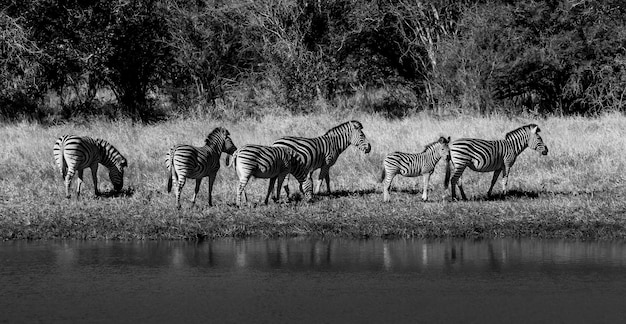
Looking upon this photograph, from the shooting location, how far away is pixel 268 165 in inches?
573

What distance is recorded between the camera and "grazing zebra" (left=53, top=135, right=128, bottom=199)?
50.9ft

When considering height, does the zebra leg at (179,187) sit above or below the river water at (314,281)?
above

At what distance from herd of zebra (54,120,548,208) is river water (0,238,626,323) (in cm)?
210

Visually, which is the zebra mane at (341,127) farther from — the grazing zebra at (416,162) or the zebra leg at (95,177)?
the zebra leg at (95,177)

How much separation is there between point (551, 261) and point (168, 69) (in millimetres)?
21876

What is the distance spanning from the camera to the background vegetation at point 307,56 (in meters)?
26.8

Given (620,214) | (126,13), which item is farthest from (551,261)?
(126,13)

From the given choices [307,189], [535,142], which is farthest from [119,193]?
[535,142]

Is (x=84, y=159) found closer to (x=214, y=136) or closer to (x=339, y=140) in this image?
(x=214, y=136)

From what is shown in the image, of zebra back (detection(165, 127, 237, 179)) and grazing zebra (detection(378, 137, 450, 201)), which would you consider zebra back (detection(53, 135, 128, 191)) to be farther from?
grazing zebra (detection(378, 137, 450, 201))

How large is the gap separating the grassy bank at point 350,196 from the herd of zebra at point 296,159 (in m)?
0.39

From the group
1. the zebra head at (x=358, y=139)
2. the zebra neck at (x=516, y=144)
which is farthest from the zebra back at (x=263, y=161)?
the zebra neck at (x=516, y=144)

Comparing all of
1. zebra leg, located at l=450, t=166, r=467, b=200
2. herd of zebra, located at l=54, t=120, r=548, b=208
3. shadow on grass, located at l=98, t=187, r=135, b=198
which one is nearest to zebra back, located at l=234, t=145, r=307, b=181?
herd of zebra, located at l=54, t=120, r=548, b=208

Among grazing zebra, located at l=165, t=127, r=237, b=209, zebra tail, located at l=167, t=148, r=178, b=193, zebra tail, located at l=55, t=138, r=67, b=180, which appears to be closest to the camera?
grazing zebra, located at l=165, t=127, r=237, b=209
